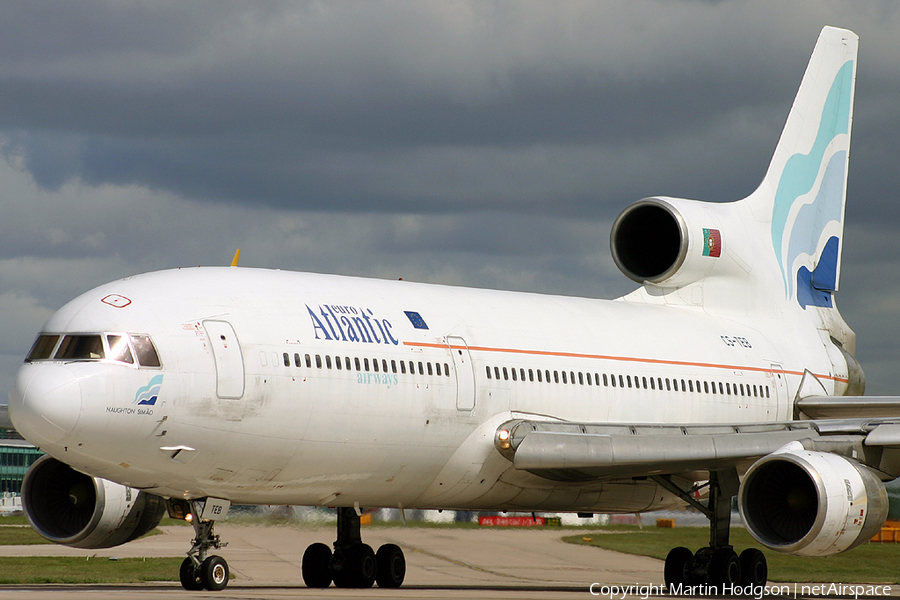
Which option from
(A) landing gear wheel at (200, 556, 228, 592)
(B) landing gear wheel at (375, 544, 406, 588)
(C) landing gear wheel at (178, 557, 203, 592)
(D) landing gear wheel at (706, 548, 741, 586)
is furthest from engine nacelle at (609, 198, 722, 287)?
(C) landing gear wheel at (178, 557, 203, 592)

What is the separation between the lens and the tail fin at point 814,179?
29594 mm

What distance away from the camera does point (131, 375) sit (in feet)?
52.5

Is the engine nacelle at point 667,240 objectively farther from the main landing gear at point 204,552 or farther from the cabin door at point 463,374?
the main landing gear at point 204,552

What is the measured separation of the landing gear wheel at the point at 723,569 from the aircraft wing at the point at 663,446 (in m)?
1.67

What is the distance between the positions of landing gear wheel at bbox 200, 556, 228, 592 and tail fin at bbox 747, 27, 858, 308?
658 inches

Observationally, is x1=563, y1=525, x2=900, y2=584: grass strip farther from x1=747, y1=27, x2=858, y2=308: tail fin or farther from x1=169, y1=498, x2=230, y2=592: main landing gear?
x1=169, y1=498, x2=230, y2=592: main landing gear

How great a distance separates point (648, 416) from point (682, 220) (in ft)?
16.3

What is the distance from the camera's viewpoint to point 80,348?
1620 cm

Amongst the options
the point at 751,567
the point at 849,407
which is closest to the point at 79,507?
the point at 751,567

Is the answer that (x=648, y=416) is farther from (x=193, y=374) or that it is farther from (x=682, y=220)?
(x=193, y=374)

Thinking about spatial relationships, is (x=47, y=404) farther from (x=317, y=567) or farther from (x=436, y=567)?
(x=436, y=567)

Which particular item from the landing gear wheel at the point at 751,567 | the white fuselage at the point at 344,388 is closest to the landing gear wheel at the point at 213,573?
the white fuselage at the point at 344,388

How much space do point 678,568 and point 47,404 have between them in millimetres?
11968

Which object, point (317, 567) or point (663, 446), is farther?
point (317, 567)
